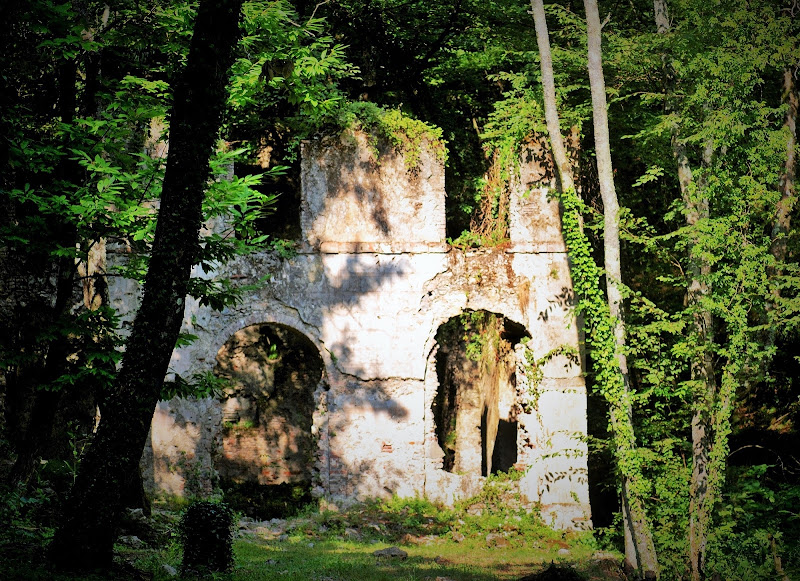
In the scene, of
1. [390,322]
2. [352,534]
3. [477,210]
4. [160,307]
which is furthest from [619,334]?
[160,307]

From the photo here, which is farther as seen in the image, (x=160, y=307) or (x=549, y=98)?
(x=549, y=98)

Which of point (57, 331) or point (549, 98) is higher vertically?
point (549, 98)

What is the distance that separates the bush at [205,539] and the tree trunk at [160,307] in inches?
83.1

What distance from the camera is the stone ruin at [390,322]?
44.4ft

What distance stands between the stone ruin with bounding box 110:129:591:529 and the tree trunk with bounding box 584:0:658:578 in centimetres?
155

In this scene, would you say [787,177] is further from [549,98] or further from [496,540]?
[496,540]

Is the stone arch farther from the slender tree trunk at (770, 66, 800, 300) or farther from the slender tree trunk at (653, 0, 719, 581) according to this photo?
the slender tree trunk at (770, 66, 800, 300)

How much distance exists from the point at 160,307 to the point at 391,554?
6.51 metres

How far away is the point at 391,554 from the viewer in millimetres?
11367

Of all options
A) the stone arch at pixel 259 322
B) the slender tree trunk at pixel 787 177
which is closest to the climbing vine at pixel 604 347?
the slender tree trunk at pixel 787 177

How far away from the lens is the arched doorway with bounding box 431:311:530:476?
699 inches

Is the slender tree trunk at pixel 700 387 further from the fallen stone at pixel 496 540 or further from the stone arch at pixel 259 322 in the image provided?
the stone arch at pixel 259 322

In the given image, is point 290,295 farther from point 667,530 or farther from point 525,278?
point 667,530

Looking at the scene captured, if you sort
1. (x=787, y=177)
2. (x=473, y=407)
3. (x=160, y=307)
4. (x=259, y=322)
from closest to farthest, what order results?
(x=160, y=307) < (x=787, y=177) < (x=259, y=322) < (x=473, y=407)
